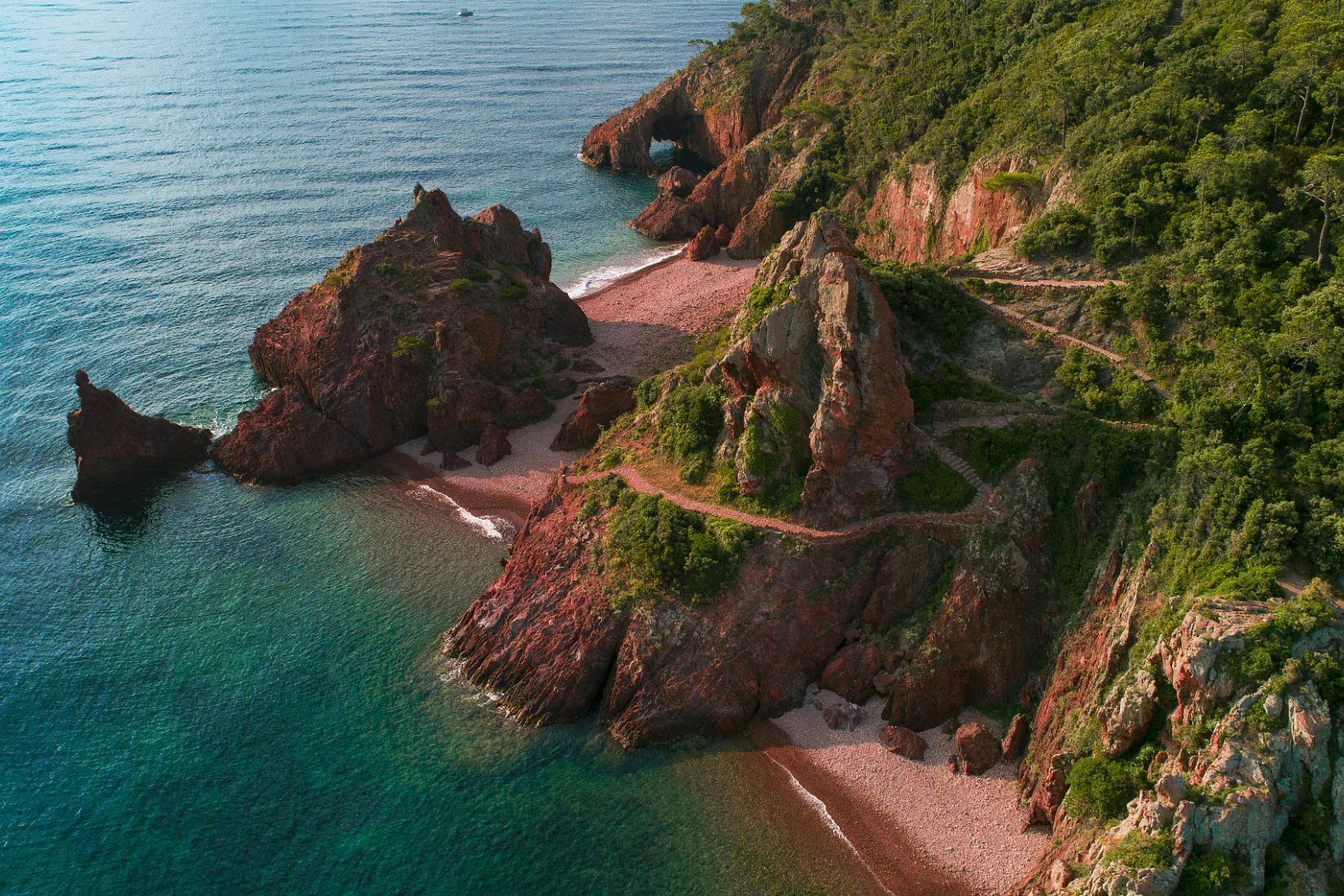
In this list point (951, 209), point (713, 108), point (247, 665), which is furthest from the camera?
point (713, 108)

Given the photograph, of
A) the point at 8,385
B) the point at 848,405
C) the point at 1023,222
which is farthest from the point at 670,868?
the point at 8,385

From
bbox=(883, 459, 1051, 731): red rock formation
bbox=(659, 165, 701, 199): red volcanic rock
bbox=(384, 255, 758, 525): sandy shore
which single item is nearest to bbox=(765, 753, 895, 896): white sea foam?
bbox=(883, 459, 1051, 731): red rock formation

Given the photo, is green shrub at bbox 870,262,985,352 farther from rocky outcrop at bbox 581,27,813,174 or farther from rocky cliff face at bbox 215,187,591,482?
rocky outcrop at bbox 581,27,813,174


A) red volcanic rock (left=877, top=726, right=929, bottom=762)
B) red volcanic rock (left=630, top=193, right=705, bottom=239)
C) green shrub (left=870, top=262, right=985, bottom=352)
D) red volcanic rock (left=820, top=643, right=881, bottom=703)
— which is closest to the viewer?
red volcanic rock (left=877, top=726, right=929, bottom=762)

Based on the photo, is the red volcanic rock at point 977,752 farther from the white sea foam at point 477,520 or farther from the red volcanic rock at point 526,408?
the red volcanic rock at point 526,408

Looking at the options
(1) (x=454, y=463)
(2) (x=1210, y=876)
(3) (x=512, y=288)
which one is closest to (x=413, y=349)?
(1) (x=454, y=463)

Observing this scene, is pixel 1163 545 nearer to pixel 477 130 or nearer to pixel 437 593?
pixel 437 593

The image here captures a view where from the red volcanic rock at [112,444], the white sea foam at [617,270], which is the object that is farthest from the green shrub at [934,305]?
the red volcanic rock at [112,444]

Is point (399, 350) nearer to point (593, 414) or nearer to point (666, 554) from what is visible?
point (593, 414)

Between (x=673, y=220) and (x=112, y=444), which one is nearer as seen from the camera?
(x=112, y=444)
